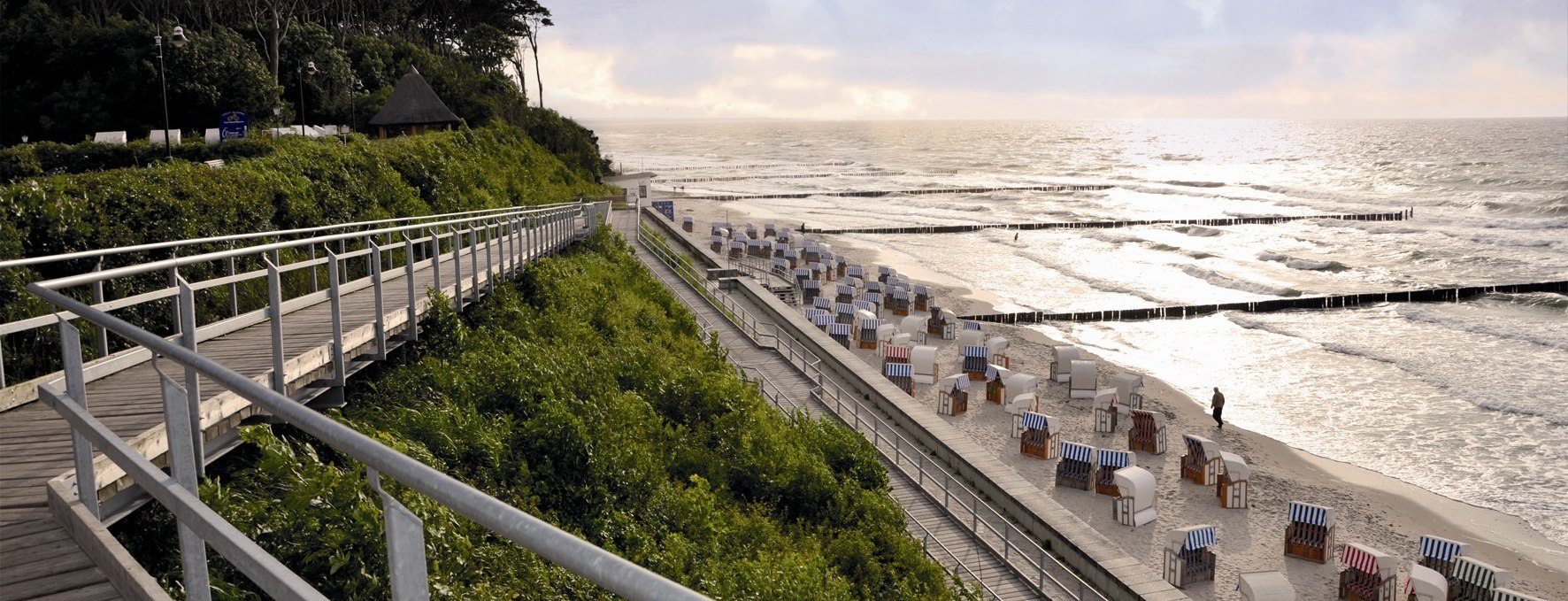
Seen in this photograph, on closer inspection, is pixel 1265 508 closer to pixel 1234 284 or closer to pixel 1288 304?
pixel 1288 304

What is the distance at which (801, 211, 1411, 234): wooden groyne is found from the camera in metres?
68.0

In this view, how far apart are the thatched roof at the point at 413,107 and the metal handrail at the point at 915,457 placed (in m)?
15.2

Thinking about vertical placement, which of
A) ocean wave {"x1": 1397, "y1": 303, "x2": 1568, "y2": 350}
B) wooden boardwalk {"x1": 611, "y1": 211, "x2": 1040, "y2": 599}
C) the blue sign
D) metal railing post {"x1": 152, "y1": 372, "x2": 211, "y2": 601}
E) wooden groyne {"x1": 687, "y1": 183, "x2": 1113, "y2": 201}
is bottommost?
ocean wave {"x1": 1397, "y1": 303, "x2": 1568, "y2": 350}

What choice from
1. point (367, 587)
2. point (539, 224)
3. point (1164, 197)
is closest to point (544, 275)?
point (539, 224)

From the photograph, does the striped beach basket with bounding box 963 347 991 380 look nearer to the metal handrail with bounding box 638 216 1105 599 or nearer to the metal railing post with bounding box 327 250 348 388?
the metal handrail with bounding box 638 216 1105 599

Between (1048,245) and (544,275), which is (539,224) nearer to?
(544,275)

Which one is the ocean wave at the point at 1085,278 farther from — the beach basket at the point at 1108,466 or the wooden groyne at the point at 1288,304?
the beach basket at the point at 1108,466

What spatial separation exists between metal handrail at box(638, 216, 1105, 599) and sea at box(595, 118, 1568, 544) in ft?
34.2

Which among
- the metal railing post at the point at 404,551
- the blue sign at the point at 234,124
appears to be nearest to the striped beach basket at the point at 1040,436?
the blue sign at the point at 234,124

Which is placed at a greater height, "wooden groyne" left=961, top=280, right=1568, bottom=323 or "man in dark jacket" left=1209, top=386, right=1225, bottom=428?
"wooden groyne" left=961, top=280, right=1568, bottom=323

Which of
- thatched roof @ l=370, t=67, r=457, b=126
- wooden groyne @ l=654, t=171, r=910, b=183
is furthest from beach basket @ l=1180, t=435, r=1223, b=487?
wooden groyne @ l=654, t=171, r=910, b=183

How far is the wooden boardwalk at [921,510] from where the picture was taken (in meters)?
15.4

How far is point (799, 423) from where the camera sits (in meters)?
19.2

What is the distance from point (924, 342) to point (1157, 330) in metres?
9.82
